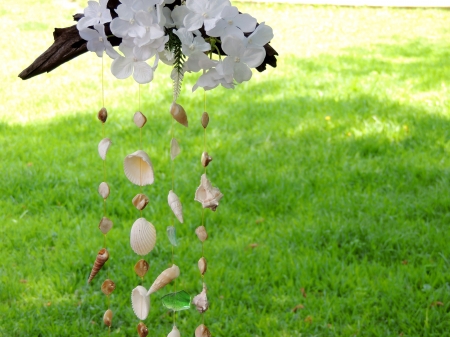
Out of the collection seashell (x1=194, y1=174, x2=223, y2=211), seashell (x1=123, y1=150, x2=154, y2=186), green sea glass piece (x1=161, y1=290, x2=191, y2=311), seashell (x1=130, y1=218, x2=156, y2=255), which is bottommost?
green sea glass piece (x1=161, y1=290, x2=191, y2=311)

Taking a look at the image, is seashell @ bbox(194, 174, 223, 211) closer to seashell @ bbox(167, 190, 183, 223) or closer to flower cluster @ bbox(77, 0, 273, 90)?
seashell @ bbox(167, 190, 183, 223)

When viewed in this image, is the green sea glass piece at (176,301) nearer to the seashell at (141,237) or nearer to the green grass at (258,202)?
the seashell at (141,237)

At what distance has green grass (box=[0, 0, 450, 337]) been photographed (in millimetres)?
2730

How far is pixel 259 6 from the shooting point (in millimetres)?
10375

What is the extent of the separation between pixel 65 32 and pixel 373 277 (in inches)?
83.0

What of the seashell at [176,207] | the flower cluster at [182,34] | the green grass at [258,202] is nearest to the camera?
the flower cluster at [182,34]

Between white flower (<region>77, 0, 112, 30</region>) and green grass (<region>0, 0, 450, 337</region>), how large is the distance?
1754 millimetres

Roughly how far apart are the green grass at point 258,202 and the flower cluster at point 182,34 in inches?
66.9

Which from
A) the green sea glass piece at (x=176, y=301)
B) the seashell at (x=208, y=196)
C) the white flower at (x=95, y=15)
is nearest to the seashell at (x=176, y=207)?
the seashell at (x=208, y=196)

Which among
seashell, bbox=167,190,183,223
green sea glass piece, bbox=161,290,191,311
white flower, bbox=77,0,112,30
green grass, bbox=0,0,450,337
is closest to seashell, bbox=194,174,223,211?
seashell, bbox=167,190,183,223

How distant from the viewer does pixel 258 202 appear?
3.60 meters

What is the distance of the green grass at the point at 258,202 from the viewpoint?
8.96 feet

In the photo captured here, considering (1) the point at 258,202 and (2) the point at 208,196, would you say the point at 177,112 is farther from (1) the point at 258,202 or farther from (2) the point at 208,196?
(1) the point at 258,202

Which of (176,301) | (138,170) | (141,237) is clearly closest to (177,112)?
(138,170)
